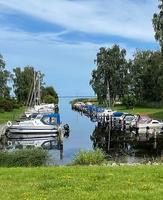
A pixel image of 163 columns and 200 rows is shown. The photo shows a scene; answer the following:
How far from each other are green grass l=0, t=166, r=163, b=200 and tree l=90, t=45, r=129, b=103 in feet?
439

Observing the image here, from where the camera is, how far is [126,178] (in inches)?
578

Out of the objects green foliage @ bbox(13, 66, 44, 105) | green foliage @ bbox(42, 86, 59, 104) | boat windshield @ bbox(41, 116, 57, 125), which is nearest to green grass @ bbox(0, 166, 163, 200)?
boat windshield @ bbox(41, 116, 57, 125)

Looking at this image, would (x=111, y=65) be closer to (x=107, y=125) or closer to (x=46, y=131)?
(x=107, y=125)

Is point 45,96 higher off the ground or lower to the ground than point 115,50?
lower

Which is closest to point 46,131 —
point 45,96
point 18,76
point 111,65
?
point 111,65

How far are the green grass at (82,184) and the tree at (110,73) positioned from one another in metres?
134

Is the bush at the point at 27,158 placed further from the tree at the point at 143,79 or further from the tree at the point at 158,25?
the tree at the point at 143,79

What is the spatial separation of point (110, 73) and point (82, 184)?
455 feet

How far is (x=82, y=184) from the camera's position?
13422mm

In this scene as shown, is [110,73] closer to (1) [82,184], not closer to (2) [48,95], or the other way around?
(2) [48,95]

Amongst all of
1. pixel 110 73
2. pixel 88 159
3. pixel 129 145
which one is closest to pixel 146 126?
pixel 129 145

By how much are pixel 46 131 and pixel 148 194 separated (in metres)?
53.5

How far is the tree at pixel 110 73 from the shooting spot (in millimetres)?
150625

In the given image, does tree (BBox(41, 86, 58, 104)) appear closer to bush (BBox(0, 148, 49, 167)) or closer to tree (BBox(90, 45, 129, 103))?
tree (BBox(90, 45, 129, 103))
